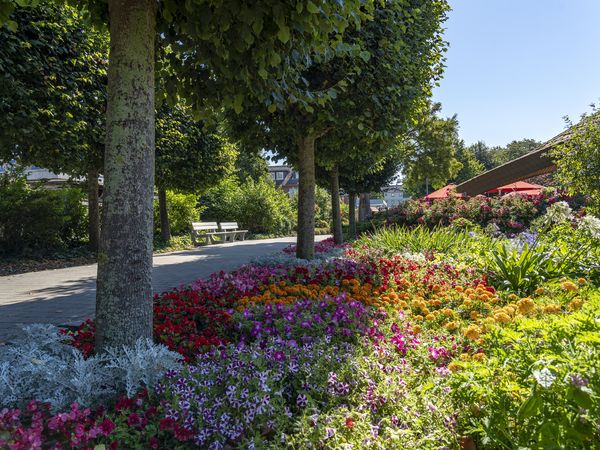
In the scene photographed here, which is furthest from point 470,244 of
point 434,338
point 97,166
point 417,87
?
point 97,166

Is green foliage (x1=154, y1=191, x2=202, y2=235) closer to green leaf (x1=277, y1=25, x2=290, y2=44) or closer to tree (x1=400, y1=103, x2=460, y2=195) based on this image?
tree (x1=400, y1=103, x2=460, y2=195)

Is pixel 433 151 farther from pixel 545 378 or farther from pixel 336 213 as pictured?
pixel 545 378

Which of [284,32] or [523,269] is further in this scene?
[523,269]

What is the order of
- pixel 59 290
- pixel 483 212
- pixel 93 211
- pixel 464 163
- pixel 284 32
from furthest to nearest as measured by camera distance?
pixel 464 163 → pixel 483 212 → pixel 93 211 → pixel 59 290 → pixel 284 32

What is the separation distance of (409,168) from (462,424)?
28420 millimetres

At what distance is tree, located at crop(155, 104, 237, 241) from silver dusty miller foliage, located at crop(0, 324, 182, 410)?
390 inches

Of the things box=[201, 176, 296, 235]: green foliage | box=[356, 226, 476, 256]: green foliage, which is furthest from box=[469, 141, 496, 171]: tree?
box=[356, 226, 476, 256]: green foliage

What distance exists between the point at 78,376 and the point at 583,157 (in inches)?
271

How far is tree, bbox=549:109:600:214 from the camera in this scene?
5914 millimetres

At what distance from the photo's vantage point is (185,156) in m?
13.1

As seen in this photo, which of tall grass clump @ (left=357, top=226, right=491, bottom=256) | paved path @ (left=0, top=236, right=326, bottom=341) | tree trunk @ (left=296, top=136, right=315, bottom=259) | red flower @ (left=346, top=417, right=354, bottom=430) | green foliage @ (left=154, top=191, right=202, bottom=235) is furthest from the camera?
green foliage @ (left=154, top=191, right=202, bottom=235)

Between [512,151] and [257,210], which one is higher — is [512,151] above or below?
above

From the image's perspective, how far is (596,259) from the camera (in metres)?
4.09

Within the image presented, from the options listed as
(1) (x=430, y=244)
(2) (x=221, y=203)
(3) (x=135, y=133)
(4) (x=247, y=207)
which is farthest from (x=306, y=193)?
(2) (x=221, y=203)
